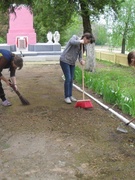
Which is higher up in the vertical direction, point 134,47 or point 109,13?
point 109,13

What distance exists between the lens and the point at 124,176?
2877 mm

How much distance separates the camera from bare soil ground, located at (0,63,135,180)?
297 centimetres

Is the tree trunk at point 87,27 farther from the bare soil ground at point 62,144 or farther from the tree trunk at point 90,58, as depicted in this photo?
the bare soil ground at point 62,144

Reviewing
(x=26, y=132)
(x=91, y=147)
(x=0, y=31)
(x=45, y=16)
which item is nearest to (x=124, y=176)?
(x=91, y=147)

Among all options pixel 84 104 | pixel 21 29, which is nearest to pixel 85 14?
pixel 84 104

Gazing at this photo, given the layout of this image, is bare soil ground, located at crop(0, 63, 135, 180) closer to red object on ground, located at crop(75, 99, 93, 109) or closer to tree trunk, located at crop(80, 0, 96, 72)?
red object on ground, located at crop(75, 99, 93, 109)

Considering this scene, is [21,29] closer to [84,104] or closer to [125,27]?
[125,27]

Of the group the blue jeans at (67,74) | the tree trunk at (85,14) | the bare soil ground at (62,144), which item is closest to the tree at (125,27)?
the tree trunk at (85,14)

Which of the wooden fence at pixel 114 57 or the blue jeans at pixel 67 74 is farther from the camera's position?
the wooden fence at pixel 114 57

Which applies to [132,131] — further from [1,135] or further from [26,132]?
[1,135]

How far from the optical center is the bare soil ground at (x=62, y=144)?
9.74 ft

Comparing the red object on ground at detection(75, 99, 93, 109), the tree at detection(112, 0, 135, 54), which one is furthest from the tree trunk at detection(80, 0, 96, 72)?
the tree at detection(112, 0, 135, 54)

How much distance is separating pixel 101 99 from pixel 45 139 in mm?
2629

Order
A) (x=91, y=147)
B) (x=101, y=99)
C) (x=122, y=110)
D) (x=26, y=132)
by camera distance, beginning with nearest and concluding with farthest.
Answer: (x=91, y=147) → (x=26, y=132) → (x=122, y=110) → (x=101, y=99)
